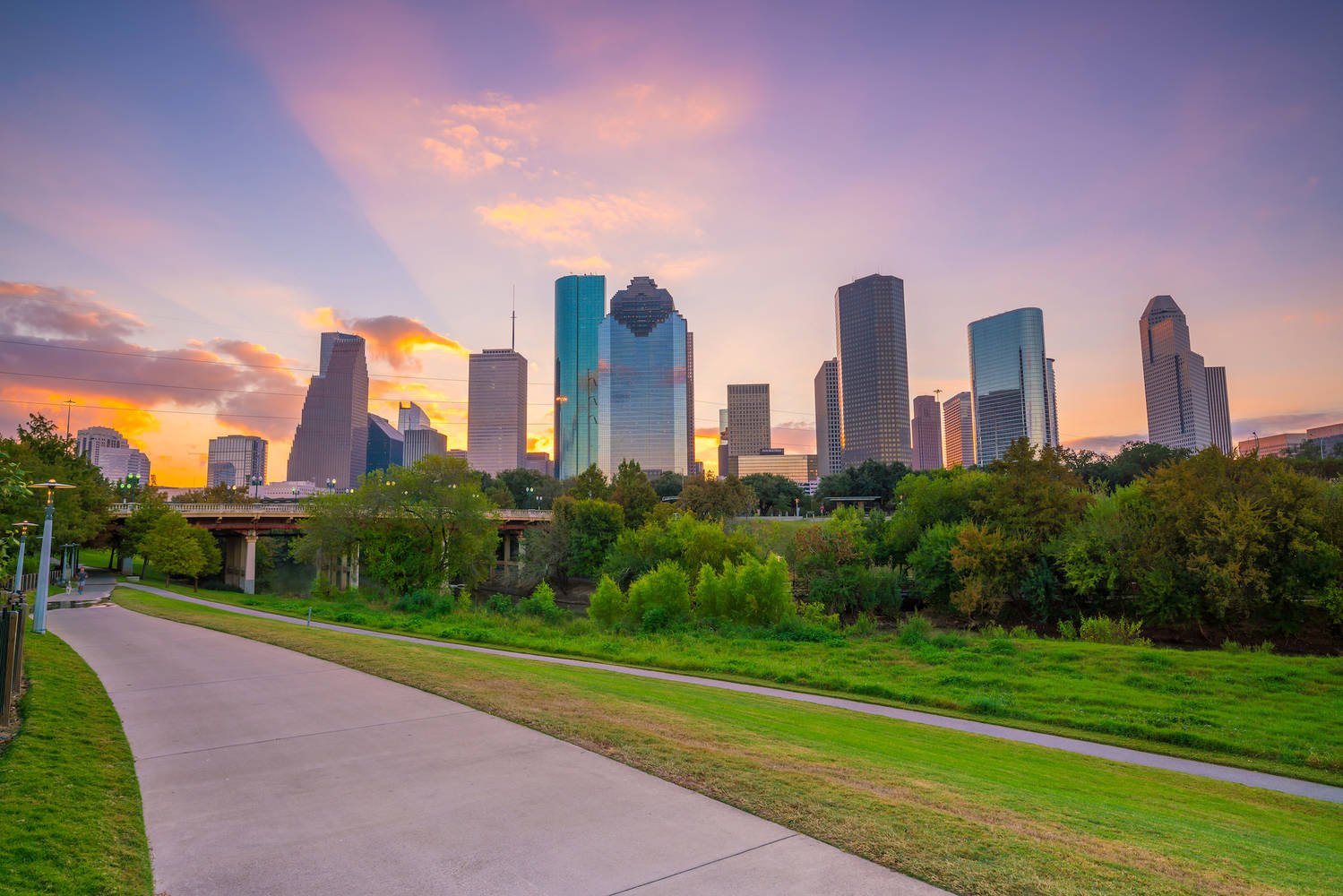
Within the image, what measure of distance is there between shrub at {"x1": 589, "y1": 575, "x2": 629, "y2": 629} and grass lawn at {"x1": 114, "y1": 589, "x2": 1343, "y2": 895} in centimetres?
1541

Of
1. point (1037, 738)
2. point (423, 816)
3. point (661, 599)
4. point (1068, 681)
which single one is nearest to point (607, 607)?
point (661, 599)

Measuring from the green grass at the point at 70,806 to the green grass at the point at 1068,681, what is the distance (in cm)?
1391

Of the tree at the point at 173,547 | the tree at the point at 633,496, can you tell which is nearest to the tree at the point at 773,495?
the tree at the point at 633,496

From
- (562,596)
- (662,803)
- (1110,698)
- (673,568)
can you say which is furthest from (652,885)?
(562,596)

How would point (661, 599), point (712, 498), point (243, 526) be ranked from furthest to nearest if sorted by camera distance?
point (712, 498) → point (243, 526) → point (661, 599)

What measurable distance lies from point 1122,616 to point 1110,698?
10.7 metres

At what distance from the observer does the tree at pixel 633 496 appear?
6588 cm

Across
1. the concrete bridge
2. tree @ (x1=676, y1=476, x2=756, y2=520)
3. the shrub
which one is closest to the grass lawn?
the shrub

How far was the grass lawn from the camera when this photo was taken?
525 centimetres

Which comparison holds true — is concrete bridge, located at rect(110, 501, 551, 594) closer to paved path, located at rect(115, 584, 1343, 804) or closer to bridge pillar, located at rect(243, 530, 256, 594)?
bridge pillar, located at rect(243, 530, 256, 594)

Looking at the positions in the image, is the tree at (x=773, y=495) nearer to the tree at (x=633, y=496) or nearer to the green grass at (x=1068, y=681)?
the tree at (x=633, y=496)

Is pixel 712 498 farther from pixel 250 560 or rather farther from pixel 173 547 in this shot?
pixel 173 547

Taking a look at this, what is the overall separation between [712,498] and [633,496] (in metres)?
12.2

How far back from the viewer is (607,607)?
97.8 ft
